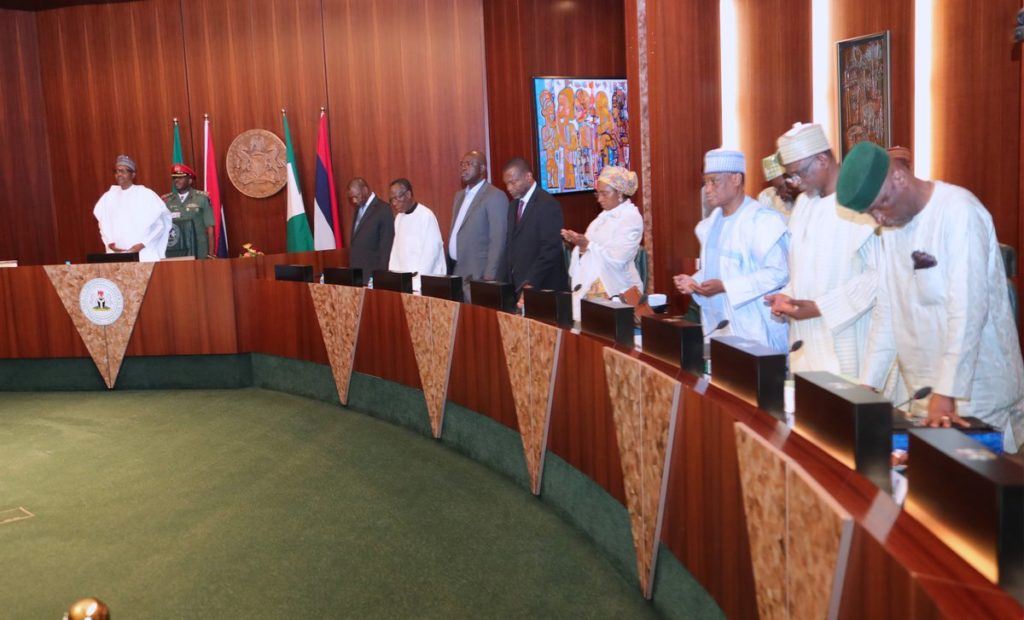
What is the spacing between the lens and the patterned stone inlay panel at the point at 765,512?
5.90 feet

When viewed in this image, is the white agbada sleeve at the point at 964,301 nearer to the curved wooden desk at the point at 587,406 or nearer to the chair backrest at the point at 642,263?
the curved wooden desk at the point at 587,406

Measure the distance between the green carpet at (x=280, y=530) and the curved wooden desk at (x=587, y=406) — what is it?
0.33 m

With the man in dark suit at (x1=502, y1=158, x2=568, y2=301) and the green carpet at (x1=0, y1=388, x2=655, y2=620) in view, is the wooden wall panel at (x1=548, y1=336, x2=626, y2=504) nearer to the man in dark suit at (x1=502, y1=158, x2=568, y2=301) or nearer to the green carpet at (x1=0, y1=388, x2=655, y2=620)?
the green carpet at (x1=0, y1=388, x2=655, y2=620)

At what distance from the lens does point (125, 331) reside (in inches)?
260

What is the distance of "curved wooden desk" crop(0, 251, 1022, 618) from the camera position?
1348 mm

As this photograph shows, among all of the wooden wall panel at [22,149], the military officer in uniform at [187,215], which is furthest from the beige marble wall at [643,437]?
the wooden wall panel at [22,149]

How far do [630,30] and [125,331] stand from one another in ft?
12.9

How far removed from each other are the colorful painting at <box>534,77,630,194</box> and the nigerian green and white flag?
7.56ft

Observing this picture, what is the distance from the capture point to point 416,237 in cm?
621

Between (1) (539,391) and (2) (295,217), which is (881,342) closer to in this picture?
(1) (539,391)

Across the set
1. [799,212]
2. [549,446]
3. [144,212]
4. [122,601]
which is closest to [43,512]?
[122,601]

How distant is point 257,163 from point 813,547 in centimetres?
820

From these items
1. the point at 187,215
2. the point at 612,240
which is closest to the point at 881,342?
the point at 612,240

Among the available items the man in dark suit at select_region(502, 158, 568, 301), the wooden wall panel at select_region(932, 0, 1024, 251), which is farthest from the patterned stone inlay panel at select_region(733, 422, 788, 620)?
the wooden wall panel at select_region(932, 0, 1024, 251)
